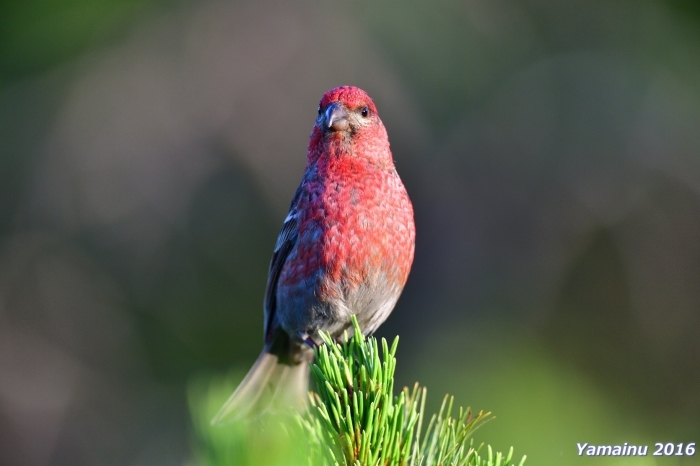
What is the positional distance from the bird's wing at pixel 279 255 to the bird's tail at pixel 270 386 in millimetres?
161

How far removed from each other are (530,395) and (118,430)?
389cm

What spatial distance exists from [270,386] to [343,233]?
126cm

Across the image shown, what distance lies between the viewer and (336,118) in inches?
147

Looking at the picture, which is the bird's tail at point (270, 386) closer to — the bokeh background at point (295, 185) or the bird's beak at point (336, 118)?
the bird's beak at point (336, 118)

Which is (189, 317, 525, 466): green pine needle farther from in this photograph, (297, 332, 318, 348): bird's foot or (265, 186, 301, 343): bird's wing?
(265, 186, 301, 343): bird's wing

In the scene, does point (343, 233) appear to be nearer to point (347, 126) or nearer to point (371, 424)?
point (347, 126)

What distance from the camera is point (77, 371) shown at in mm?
7098

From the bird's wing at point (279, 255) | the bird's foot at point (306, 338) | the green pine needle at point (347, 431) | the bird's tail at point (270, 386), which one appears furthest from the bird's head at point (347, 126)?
the green pine needle at point (347, 431)

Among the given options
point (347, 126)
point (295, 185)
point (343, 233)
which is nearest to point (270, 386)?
point (343, 233)

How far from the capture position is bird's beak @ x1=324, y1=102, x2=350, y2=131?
146 inches

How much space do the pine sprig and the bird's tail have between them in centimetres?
170

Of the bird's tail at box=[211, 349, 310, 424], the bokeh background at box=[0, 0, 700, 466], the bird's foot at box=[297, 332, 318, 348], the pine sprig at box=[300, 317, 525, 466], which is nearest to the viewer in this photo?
the pine sprig at box=[300, 317, 525, 466]

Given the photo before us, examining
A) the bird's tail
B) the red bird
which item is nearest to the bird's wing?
the red bird

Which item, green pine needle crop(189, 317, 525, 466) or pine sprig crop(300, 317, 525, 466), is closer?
green pine needle crop(189, 317, 525, 466)
